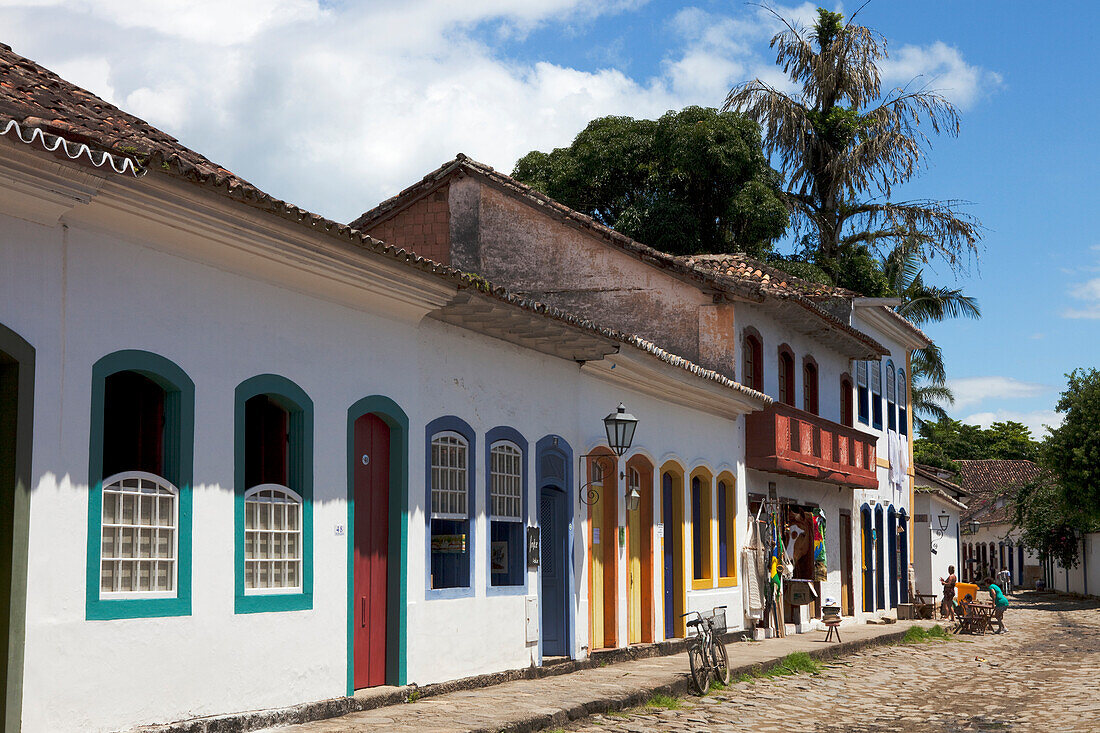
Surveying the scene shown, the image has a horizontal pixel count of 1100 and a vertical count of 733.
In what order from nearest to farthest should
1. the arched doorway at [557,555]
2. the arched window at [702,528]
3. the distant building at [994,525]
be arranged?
the arched doorway at [557,555] → the arched window at [702,528] → the distant building at [994,525]

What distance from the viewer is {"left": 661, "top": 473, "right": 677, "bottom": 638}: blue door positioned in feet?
57.9

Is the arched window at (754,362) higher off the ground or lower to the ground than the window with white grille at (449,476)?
higher

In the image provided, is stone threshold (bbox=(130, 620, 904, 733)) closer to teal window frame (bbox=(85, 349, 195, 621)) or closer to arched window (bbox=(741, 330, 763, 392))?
teal window frame (bbox=(85, 349, 195, 621))

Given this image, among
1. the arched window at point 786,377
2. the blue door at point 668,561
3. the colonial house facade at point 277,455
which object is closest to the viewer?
the colonial house facade at point 277,455

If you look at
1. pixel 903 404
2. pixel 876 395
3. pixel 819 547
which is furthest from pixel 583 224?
pixel 903 404

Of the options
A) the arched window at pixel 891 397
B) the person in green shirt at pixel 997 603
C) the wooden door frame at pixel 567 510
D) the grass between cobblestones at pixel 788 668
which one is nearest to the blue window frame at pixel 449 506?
the wooden door frame at pixel 567 510

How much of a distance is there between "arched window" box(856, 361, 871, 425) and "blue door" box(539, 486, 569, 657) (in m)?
14.7

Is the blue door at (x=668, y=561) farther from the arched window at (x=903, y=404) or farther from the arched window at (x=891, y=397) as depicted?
the arched window at (x=903, y=404)

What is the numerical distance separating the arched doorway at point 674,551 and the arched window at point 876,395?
12.3 m

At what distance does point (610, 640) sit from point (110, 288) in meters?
9.32

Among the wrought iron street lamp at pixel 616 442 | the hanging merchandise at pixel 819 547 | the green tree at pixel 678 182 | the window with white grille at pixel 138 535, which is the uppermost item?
the green tree at pixel 678 182

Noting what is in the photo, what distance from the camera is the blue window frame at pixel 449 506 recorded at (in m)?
12.0

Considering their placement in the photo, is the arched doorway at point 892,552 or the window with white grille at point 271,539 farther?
the arched doorway at point 892,552

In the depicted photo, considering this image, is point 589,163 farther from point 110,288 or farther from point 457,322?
point 110,288
